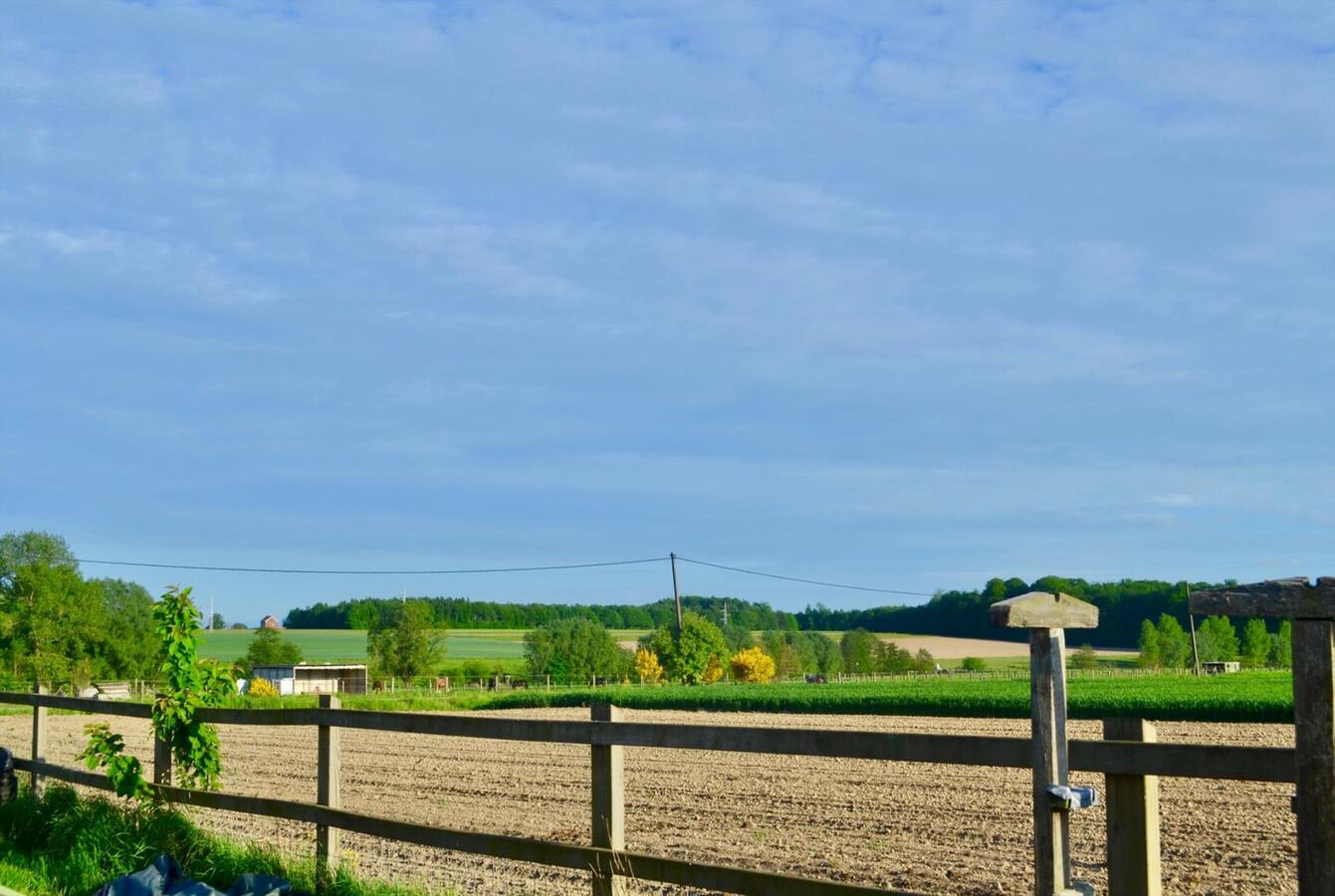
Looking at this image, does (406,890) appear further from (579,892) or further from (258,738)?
(258,738)

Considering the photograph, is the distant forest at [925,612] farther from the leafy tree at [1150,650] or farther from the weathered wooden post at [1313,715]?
the weathered wooden post at [1313,715]

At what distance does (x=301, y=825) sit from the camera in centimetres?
1324

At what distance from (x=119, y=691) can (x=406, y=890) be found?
67831 millimetres

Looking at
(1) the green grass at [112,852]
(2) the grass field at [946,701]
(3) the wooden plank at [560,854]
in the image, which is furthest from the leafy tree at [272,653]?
(3) the wooden plank at [560,854]

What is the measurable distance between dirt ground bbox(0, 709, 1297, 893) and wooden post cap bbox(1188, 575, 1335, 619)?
5027mm

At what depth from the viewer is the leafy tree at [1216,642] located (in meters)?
122

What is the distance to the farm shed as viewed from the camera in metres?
99.4

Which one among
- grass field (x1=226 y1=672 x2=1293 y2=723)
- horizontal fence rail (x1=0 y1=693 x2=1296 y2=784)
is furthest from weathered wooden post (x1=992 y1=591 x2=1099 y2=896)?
grass field (x1=226 y1=672 x2=1293 y2=723)

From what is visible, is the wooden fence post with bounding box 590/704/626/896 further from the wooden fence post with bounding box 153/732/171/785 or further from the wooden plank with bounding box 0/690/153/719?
the wooden plank with bounding box 0/690/153/719

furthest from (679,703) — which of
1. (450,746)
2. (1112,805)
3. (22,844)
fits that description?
(1112,805)

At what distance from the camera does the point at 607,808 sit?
6.02 m

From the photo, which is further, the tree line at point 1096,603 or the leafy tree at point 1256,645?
the tree line at point 1096,603

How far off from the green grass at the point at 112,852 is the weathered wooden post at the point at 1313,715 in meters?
4.79

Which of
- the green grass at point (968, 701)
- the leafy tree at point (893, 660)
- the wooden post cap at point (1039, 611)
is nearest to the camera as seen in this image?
the wooden post cap at point (1039, 611)
